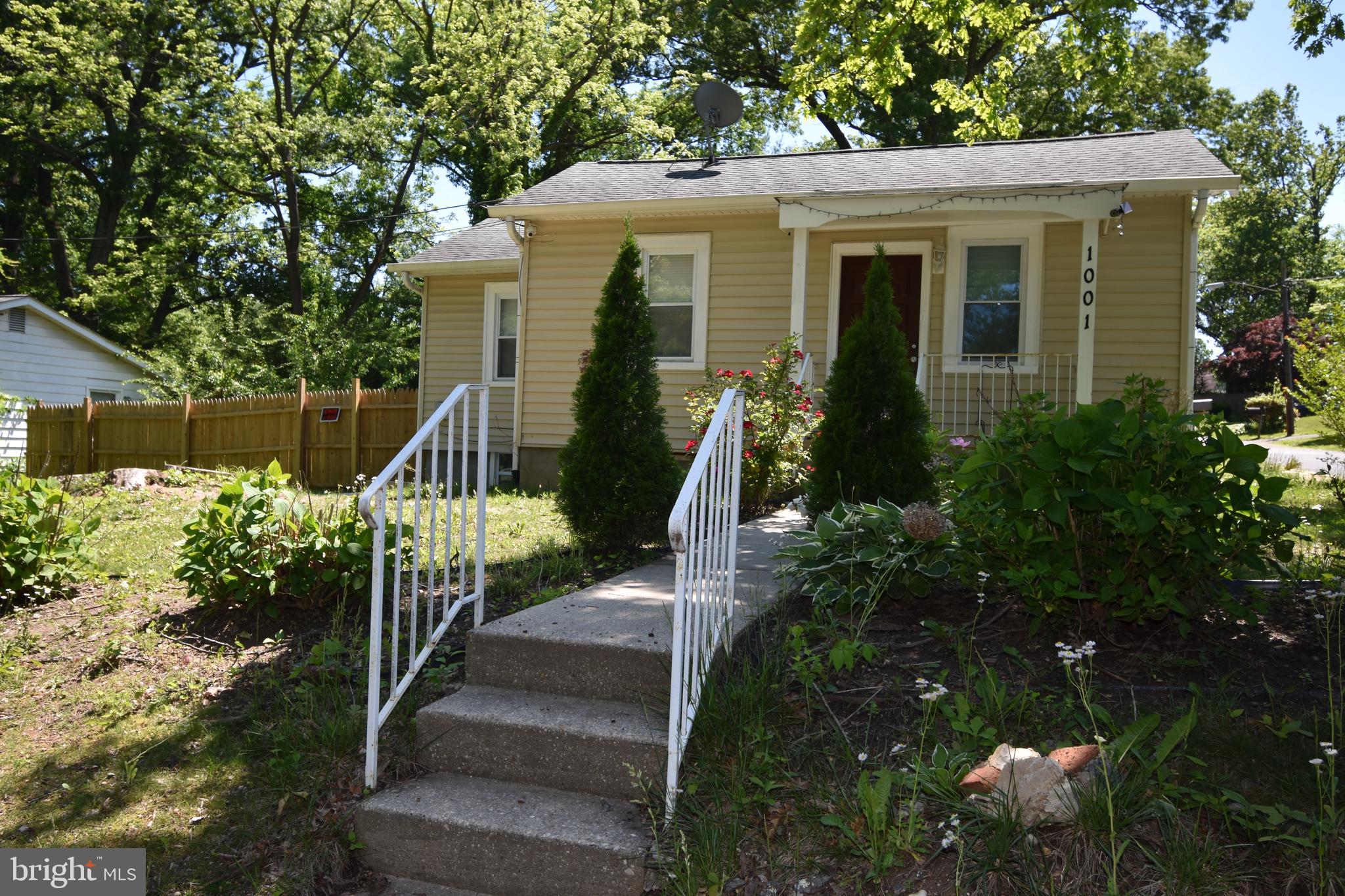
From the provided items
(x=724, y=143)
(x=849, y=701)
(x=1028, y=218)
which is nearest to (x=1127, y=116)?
(x=724, y=143)

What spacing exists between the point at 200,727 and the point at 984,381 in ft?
26.4

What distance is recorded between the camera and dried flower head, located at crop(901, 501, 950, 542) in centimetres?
360

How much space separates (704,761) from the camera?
272cm

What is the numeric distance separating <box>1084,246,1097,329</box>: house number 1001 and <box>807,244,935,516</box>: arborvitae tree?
4.61 metres

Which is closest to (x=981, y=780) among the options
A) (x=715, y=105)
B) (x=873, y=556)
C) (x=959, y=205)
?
(x=873, y=556)

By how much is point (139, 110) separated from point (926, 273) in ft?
72.2

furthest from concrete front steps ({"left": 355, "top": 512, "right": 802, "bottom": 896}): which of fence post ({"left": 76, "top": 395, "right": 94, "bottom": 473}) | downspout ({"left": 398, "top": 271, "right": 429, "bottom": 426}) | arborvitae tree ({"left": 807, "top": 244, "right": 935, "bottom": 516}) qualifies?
fence post ({"left": 76, "top": 395, "right": 94, "bottom": 473})

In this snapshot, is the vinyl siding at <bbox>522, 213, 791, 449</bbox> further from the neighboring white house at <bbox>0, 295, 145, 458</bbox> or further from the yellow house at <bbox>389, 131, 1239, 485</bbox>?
the neighboring white house at <bbox>0, 295, 145, 458</bbox>

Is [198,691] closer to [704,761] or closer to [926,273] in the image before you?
[704,761]

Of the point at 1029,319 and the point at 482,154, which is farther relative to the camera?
the point at 482,154

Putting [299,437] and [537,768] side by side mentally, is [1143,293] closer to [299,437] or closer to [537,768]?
[537,768]

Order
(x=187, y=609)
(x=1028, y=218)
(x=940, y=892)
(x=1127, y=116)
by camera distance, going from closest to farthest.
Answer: (x=940, y=892) < (x=187, y=609) < (x=1028, y=218) < (x=1127, y=116)

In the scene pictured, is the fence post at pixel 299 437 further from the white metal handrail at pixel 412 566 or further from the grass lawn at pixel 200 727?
the white metal handrail at pixel 412 566

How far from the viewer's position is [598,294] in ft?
34.7
